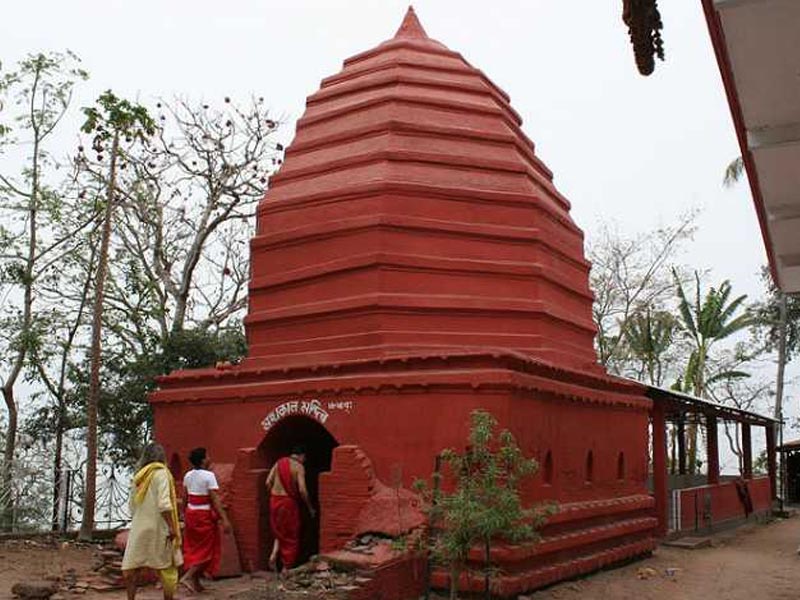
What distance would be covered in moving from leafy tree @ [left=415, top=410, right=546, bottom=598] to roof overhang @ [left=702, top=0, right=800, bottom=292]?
9.97 ft

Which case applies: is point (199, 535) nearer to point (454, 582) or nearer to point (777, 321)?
point (454, 582)

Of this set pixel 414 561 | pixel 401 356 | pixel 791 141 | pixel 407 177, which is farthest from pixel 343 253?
pixel 791 141

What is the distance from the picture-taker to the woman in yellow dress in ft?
24.0

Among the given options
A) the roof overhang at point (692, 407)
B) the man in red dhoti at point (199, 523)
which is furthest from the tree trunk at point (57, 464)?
the roof overhang at point (692, 407)

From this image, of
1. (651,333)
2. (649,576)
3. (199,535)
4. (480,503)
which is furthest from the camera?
(651,333)

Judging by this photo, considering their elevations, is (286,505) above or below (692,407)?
below

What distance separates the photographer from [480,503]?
25.0 ft

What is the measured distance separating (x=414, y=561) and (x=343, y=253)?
404 centimetres

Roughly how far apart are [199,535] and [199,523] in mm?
112

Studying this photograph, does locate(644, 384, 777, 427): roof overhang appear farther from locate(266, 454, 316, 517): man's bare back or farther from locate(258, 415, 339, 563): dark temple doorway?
locate(266, 454, 316, 517): man's bare back

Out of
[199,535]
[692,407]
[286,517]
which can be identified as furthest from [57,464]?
[692,407]

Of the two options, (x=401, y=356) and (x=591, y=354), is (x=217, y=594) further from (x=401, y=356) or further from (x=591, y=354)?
(x=591, y=354)

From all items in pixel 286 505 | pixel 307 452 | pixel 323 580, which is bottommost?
pixel 323 580

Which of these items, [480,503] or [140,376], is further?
[140,376]
